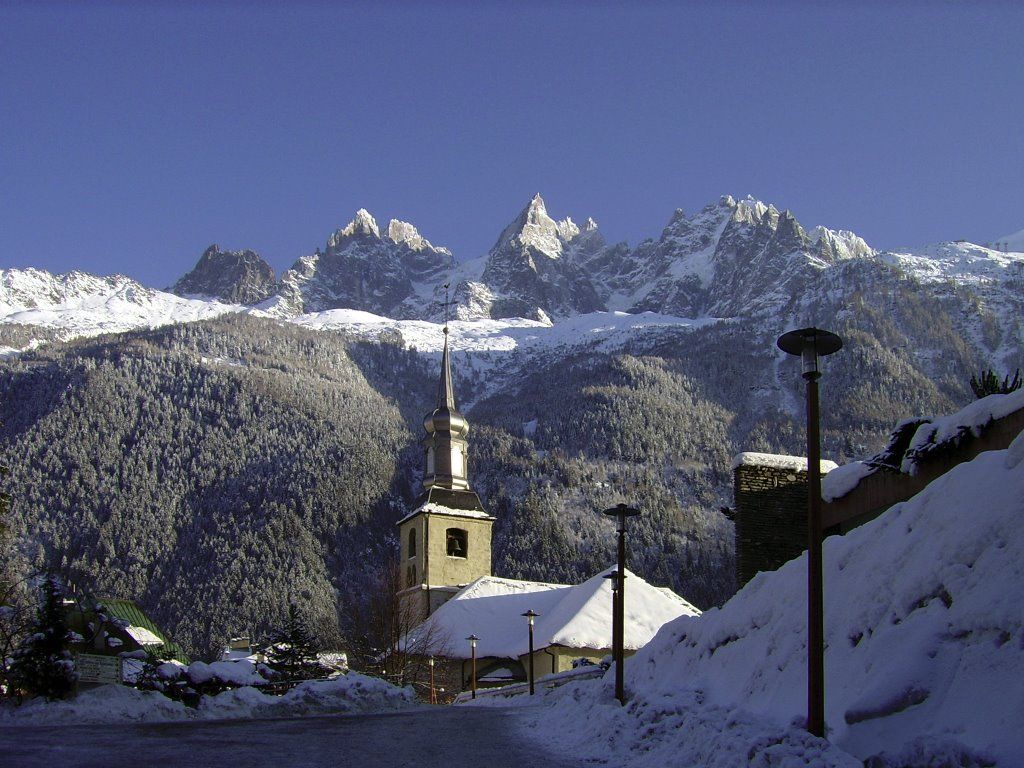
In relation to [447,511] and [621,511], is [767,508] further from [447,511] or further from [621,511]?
[447,511]

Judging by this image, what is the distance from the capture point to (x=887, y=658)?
9961mm

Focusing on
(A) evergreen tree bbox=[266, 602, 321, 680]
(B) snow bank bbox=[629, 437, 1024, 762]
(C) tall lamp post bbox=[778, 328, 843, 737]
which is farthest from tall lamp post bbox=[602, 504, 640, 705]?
(A) evergreen tree bbox=[266, 602, 321, 680]

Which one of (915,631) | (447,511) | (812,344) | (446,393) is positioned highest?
(446,393)

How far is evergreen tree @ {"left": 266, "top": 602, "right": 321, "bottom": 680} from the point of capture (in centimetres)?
3098

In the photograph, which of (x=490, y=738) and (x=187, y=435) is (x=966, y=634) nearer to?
(x=490, y=738)

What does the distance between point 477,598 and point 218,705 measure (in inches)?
1539

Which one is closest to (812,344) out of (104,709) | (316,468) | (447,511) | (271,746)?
(271,746)

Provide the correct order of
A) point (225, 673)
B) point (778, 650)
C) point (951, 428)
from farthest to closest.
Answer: point (225, 673) < point (951, 428) < point (778, 650)

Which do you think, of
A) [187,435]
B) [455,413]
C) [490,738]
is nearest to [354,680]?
[490,738]

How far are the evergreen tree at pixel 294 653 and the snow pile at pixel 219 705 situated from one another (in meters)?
5.51

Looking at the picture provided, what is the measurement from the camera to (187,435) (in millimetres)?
161875

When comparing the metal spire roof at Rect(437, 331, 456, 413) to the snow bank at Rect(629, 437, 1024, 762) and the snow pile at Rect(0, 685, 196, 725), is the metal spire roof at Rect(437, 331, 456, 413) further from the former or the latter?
the snow bank at Rect(629, 437, 1024, 762)

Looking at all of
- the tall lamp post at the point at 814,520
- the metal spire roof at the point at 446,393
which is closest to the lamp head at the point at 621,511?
the tall lamp post at the point at 814,520

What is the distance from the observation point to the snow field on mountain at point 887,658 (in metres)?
8.59
